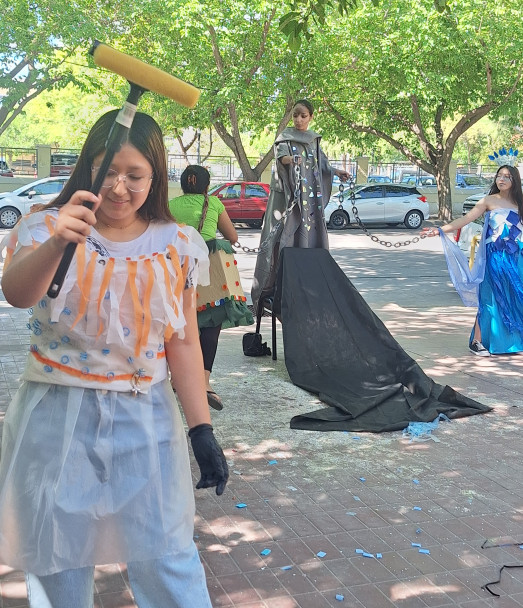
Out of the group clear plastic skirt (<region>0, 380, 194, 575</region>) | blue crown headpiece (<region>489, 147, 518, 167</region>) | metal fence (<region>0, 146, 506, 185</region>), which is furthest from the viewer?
metal fence (<region>0, 146, 506, 185</region>)

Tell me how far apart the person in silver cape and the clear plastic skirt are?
17.9ft

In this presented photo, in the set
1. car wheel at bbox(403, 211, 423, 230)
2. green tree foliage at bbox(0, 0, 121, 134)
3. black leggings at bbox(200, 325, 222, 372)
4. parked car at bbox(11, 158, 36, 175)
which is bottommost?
black leggings at bbox(200, 325, 222, 372)

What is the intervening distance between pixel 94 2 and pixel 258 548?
2495 cm

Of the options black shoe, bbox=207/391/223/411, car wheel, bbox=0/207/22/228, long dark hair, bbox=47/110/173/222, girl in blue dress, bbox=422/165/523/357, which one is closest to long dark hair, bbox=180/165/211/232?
black shoe, bbox=207/391/223/411

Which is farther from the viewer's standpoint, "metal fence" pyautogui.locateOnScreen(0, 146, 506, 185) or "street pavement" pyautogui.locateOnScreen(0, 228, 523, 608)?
"metal fence" pyautogui.locateOnScreen(0, 146, 506, 185)

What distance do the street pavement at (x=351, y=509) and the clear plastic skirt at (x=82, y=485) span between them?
133cm

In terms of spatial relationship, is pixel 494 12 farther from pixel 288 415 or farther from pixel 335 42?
pixel 288 415

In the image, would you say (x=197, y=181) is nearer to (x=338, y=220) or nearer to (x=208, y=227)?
(x=208, y=227)

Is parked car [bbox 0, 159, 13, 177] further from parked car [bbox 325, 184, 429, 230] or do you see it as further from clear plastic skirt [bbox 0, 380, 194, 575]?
clear plastic skirt [bbox 0, 380, 194, 575]

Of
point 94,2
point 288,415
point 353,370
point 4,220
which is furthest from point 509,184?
point 94,2

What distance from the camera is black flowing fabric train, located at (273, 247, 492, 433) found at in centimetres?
606

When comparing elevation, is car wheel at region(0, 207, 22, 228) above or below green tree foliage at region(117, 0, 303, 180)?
below

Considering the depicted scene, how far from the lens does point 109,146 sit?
1.93 metres

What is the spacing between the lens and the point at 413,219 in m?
28.3
